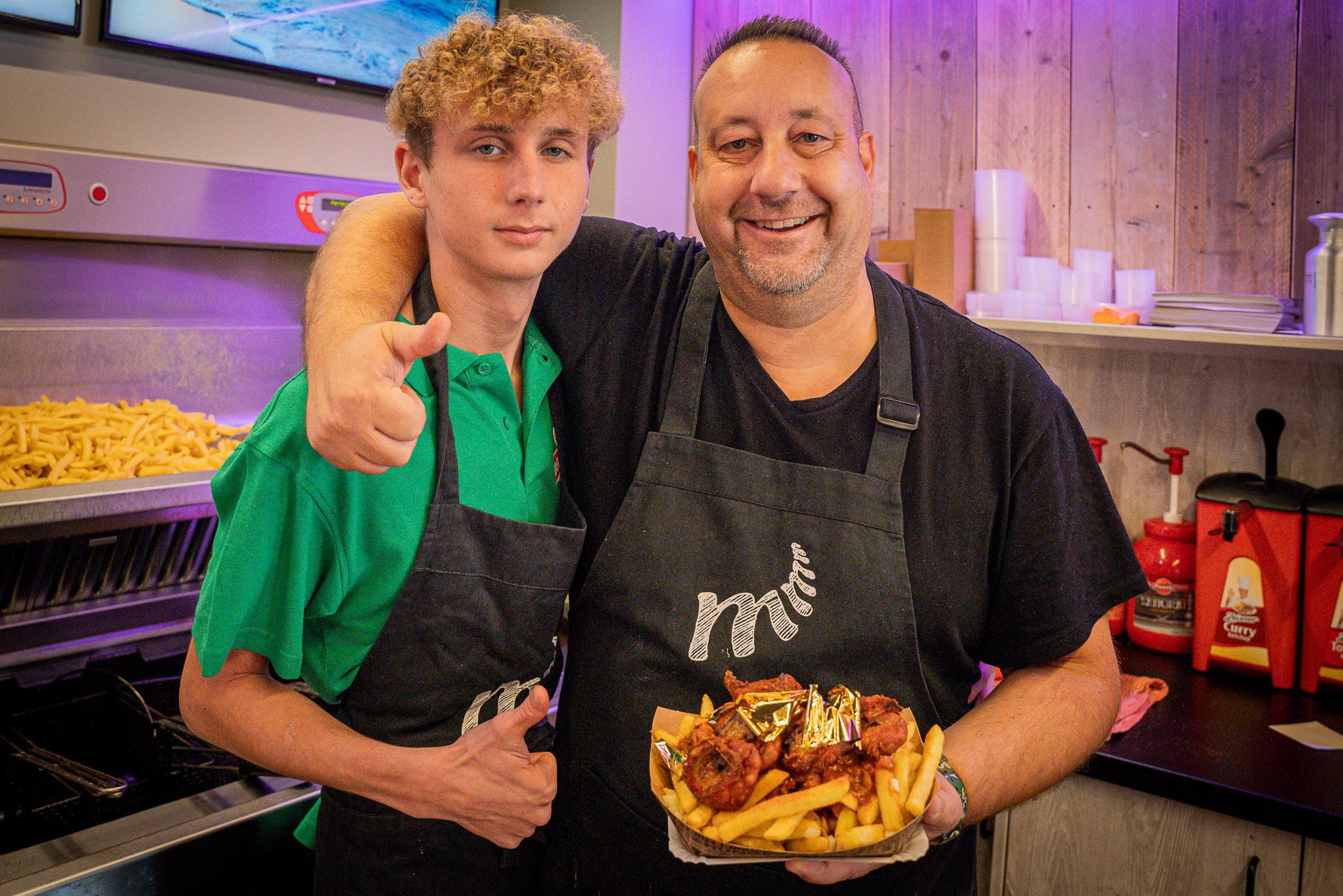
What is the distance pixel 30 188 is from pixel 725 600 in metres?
1.88

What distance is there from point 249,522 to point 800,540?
2.36ft

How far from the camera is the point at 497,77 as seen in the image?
128cm

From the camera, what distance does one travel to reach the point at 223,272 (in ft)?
8.93

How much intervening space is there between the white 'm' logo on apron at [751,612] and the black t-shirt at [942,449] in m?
0.15

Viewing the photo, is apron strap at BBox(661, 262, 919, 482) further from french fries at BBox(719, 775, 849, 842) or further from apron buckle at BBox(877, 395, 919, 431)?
french fries at BBox(719, 775, 849, 842)

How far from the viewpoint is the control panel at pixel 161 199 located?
88.0 inches

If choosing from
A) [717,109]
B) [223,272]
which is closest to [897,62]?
[717,109]

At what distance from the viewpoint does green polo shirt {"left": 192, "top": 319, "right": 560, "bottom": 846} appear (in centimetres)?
119

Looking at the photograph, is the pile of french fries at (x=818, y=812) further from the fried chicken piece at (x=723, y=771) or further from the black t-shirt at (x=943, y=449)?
the black t-shirt at (x=943, y=449)

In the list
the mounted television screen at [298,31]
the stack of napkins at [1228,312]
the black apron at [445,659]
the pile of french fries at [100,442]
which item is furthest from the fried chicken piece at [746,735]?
the mounted television screen at [298,31]

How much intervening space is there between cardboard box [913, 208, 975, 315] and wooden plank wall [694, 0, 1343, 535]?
0.71 ft

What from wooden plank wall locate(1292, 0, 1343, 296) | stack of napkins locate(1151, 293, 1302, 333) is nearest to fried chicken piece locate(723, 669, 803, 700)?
stack of napkins locate(1151, 293, 1302, 333)

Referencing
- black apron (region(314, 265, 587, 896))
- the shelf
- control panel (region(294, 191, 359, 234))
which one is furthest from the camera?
control panel (region(294, 191, 359, 234))

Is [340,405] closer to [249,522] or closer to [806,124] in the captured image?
[249,522]
